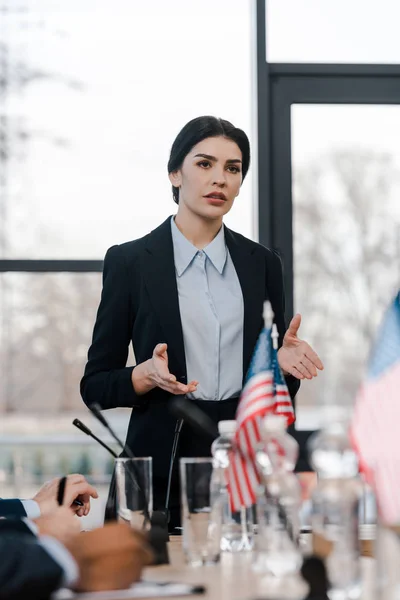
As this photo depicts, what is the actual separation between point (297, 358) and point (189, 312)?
373mm

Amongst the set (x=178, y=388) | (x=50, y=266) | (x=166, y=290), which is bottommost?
(x=178, y=388)

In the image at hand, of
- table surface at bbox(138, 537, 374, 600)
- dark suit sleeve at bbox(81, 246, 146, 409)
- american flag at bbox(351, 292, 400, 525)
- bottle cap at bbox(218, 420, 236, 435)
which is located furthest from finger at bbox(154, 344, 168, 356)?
american flag at bbox(351, 292, 400, 525)

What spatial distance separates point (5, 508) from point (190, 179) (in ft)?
3.70

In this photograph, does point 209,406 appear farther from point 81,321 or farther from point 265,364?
point 81,321

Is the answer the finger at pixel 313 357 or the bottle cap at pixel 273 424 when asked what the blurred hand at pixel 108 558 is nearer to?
the bottle cap at pixel 273 424

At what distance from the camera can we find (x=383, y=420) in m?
1.58

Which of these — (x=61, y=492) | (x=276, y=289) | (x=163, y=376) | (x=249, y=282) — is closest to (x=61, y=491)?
(x=61, y=492)

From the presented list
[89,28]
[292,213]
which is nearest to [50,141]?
[89,28]

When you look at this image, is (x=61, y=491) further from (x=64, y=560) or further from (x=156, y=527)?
(x=64, y=560)

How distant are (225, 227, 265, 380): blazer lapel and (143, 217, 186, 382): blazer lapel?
6.8 inches

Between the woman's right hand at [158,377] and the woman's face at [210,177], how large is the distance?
0.56 m

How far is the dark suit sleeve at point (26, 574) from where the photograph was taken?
1297 mm

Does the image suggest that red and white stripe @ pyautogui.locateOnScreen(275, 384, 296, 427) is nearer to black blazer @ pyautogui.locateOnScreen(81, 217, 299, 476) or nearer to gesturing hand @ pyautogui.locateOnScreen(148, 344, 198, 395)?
gesturing hand @ pyautogui.locateOnScreen(148, 344, 198, 395)

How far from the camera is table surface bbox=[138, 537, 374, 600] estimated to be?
1413mm
